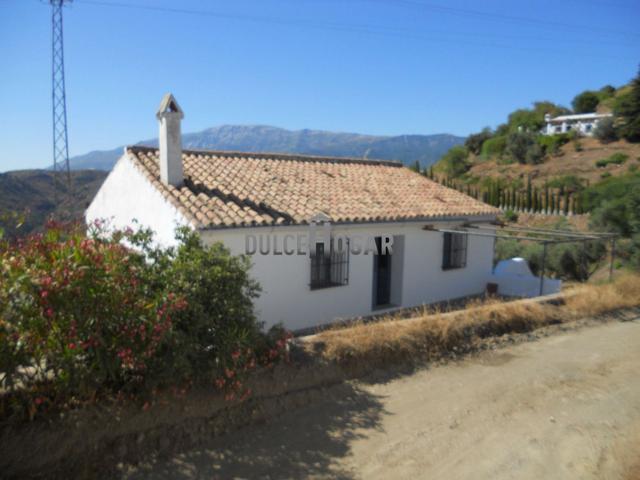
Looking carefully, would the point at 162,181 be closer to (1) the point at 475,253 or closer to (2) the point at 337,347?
(2) the point at 337,347

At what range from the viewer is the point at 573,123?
194 feet

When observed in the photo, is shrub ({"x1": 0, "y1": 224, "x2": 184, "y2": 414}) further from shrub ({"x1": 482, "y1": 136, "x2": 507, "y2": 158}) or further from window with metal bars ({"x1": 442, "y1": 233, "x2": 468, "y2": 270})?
shrub ({"x1": 482, "y1": 136, "x2": 507, "y2": 158})

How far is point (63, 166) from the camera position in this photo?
1661 centimetres

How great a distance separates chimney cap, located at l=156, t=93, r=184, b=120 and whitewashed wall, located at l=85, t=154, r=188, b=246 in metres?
1.39

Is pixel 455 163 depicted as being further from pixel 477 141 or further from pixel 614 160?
pixel 614 160

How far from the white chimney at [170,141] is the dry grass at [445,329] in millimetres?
4601

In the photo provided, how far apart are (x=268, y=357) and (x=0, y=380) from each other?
3.20 m

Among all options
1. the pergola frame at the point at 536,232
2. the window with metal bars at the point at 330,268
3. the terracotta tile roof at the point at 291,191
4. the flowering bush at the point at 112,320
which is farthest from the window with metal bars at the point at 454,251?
the flowering bush at the point at 112,320

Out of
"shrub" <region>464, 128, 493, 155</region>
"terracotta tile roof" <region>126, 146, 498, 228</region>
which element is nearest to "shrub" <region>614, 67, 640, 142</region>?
"shrub" <region>464, 128, 493, 155</region>

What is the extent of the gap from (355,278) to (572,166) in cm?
3856

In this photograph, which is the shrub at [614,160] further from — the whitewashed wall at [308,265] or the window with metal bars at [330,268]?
the window with metal bars at [330,268]

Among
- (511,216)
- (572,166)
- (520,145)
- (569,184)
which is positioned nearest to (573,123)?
(520,145)

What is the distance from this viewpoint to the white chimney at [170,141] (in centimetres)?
975

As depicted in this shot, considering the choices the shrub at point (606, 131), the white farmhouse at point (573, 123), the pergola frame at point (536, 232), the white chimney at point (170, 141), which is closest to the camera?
the white chimney at point (170, 141)
